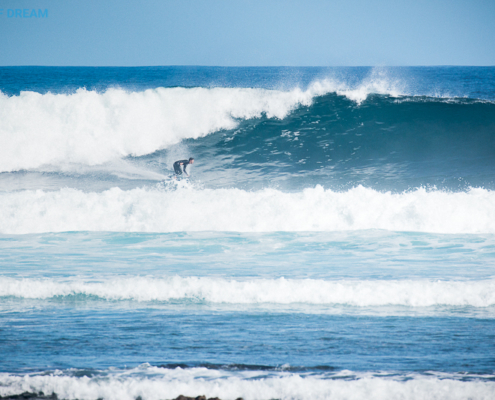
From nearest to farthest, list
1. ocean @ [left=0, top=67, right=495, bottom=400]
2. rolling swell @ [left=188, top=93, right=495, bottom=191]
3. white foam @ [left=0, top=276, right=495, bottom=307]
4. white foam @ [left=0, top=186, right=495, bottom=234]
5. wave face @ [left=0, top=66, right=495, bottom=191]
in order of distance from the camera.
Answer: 1. ocean @ [left=0, top=67, right=495, bottom=400]
2. white foam @ [left=0, top=276, right=495, bottom=307]
3. white foam @ [left=0, top=186, right=495, bottom=234]
4. rolling swell @ [left=188, top=93, right=495, bottom=191]
5. wave face @ [left=0, top=66, right=495, bottom=191]

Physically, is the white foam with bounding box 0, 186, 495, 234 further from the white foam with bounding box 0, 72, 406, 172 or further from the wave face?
the white foam with bounding box 0, 72, 406, 172

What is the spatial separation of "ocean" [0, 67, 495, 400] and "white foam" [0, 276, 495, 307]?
0.08 feet

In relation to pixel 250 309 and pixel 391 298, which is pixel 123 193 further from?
pixel 391 298

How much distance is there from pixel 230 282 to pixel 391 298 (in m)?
2.03

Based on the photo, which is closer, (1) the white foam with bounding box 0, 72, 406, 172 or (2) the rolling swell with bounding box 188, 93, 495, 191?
(2) the rolling swell with bounding box 188, 93, 495, 191

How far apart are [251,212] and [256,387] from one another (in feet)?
21.8

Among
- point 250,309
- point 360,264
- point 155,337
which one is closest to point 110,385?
point 155,337

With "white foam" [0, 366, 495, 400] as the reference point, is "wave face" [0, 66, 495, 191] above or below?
above

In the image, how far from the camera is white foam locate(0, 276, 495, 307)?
5.35 m

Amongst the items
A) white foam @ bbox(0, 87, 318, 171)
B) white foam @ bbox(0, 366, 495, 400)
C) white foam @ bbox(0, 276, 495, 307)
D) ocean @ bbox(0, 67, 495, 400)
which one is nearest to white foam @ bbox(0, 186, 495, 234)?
ocean @ bbox(0, 67, 495, 400)

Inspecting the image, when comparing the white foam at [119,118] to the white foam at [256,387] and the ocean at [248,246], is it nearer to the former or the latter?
the ocean at [248,246]

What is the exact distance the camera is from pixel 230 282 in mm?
5754

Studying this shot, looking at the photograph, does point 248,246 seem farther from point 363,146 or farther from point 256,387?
point 363,146

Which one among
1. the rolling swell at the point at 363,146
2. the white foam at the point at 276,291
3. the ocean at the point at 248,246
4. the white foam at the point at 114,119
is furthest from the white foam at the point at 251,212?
the white foam at the point at 114,119
